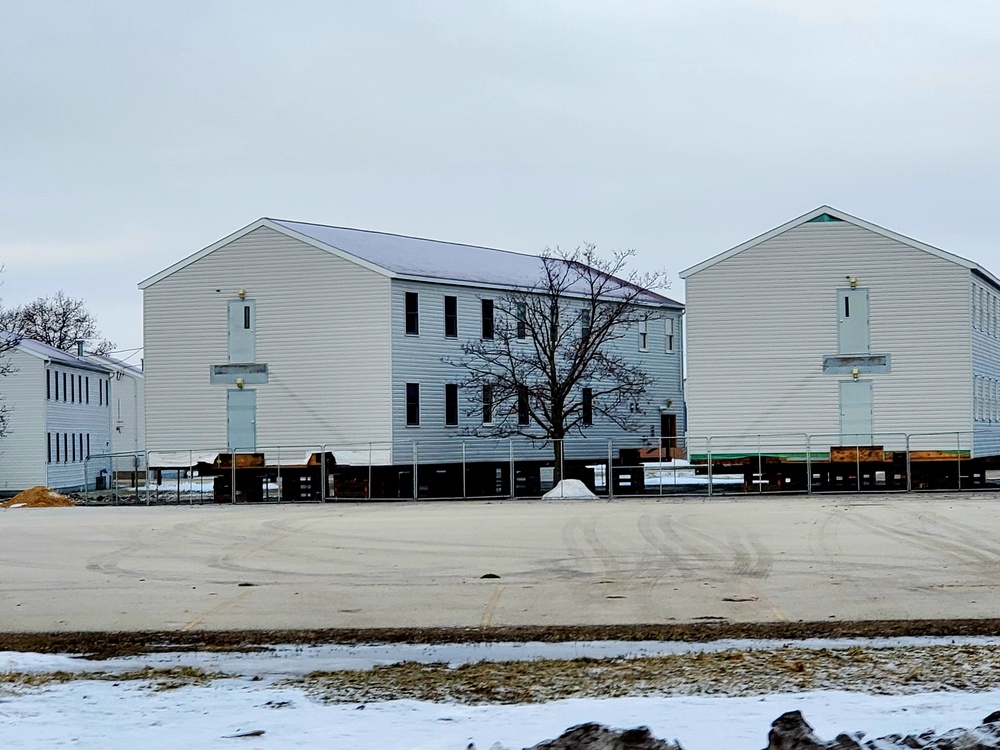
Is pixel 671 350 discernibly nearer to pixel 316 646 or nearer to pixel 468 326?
pixel 468 326

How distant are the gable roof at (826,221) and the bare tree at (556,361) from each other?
664 cm

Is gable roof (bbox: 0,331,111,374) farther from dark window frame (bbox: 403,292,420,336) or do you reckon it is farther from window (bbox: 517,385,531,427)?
dark window frame (bbox: 403,292,420,336)

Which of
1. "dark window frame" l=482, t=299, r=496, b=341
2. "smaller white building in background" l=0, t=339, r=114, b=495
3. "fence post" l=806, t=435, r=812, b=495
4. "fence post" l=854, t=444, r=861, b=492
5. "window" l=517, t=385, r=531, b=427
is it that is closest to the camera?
"fence post" l=806, t=435, r=812, b=495

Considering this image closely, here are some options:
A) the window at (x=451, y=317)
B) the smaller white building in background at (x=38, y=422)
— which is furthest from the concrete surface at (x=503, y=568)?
the smaller white building in background at (x=38, y=422)

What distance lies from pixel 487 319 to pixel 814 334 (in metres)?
→ 12.3

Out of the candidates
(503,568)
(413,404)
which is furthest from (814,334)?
(503,568)

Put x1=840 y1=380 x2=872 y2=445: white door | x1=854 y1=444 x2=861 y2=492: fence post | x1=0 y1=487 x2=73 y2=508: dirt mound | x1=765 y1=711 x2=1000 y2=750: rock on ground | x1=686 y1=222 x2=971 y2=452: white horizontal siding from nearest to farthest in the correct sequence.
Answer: x1=765 y1=711 x2=1000 y2=750: rock on ground, x1=854 y1=444 x2=861 y2=492: fence post, x1=686 y1=222 x2=971 y2=452: white horizontal siding, x1=840 y1=380 x2=872 y2=445: white door, x1=0 y1=487 x2=73 y2=508: dirt mound

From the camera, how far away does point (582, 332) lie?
2125 inches

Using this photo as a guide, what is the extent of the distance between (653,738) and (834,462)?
121ft

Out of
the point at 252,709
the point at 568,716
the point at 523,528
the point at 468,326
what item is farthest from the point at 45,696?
the point at 468,326

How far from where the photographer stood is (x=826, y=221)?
44906mm

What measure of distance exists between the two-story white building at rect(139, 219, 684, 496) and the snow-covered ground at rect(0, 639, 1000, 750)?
35309mm

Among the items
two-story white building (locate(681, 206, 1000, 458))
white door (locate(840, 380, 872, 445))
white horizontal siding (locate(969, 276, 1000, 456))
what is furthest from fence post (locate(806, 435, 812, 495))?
white horizontal siding (locate(969, 276, 1000, 456))

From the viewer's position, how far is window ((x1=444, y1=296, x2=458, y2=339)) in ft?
165
